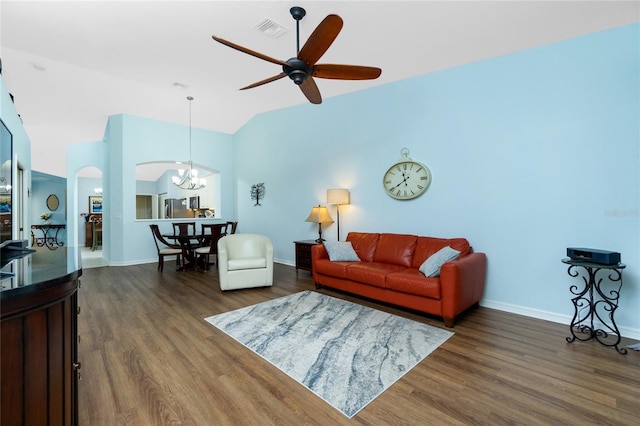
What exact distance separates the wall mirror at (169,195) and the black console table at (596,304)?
8356 millimetres

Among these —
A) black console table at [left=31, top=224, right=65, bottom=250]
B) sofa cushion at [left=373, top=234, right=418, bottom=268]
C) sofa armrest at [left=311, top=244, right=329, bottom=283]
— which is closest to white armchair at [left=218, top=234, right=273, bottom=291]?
sofa armrest at [left=311, top=244, right=329, bottom=283]

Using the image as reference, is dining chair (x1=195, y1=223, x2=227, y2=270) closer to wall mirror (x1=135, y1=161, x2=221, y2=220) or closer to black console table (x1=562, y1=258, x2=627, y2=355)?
wall mirror (x1=135, y1=161, x2=221, y2=220)

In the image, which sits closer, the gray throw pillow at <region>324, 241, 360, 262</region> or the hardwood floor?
the hardwood floor

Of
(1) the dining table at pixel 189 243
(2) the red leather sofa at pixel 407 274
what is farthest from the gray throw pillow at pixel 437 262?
(1) the dining table at pixel 189 243

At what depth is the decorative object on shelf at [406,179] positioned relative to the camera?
4.09 m

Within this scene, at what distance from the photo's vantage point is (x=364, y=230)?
484 cm

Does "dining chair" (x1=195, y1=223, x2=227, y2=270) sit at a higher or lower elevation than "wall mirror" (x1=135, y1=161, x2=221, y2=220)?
lower

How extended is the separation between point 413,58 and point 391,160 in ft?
4.52

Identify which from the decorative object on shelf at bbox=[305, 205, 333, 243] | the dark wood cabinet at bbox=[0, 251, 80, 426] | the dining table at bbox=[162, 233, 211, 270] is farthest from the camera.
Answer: the dining table at bbox=[162, 233, 211, 270]

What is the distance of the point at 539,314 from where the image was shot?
3.20 meters

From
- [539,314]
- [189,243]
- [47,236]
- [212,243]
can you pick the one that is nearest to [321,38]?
[539,314]

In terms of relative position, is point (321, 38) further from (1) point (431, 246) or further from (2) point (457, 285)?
(1) point (431, 246)

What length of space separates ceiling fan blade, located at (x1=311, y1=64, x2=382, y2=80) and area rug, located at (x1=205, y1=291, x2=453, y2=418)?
240 centimetres

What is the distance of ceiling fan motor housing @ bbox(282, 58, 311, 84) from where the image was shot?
2455mm
